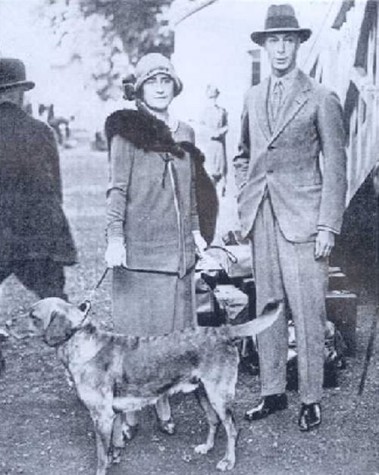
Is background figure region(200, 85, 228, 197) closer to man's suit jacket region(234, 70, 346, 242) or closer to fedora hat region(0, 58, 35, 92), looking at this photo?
man's suit jacket region(234, 70, 346, 242)

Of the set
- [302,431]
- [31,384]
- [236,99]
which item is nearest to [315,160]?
[236,99]

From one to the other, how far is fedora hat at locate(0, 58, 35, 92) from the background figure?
75 cm

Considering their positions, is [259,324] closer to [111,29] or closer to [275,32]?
[275,32]

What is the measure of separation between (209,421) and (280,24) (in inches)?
Answer: 63.7

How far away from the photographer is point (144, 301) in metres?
3.13

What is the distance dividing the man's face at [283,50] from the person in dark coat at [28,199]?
1.00 m

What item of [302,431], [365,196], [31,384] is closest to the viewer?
[302,431]

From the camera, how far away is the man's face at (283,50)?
315cm

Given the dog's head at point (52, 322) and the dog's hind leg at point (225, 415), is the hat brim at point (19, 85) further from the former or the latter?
the dog's hind leg at point (225, 415)

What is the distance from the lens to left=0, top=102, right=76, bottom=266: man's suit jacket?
334cm

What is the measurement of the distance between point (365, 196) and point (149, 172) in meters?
1.31

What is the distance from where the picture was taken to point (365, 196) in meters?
3.86

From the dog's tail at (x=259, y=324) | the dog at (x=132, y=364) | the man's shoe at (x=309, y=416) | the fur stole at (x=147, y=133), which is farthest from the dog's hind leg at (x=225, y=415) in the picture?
the fur stole at (x=147, y=133)

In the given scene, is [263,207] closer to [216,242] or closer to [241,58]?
[216,242]
